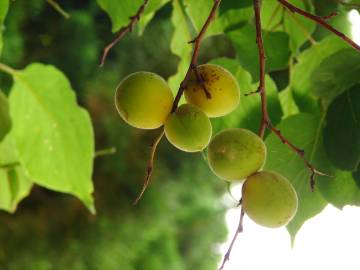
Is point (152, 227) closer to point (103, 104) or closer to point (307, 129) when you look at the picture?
point (103, 104)

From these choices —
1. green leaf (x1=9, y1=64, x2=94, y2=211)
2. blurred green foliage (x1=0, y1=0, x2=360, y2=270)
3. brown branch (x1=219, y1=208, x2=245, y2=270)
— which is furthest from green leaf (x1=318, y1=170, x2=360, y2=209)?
blurred green foliage (x1=0, y1=0, x2=360, y2=270)

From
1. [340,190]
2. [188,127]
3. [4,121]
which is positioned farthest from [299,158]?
[4,121]

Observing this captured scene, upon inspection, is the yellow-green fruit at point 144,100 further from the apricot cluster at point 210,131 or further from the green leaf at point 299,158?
the green leaf at point 299,158

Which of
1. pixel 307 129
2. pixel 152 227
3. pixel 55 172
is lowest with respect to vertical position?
pixel 152 227

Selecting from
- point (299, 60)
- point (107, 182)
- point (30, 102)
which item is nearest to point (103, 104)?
point (107, 182)

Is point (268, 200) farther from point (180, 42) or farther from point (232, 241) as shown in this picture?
point (180, 42)

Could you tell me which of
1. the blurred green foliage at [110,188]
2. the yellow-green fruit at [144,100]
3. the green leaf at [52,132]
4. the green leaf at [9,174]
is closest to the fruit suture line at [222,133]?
the yellow-green fruit at [144,100]

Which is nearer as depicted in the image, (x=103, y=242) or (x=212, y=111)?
(x=212, y=111)
